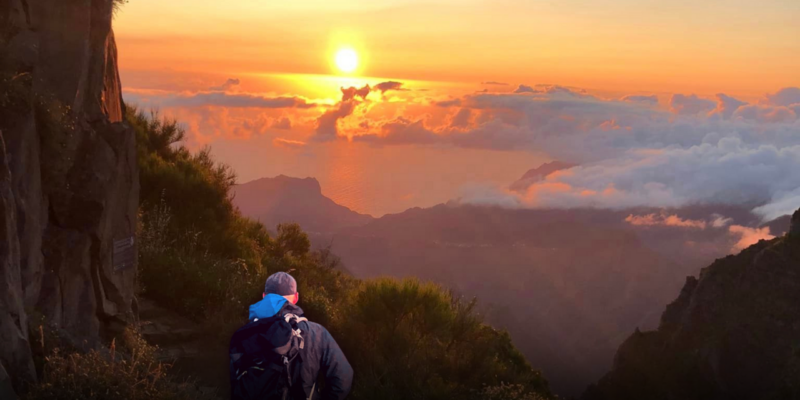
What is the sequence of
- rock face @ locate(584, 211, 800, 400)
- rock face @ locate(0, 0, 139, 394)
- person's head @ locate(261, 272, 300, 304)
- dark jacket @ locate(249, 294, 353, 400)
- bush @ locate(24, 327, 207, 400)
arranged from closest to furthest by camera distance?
dark jacket @ locate(249, 294, 353, 400), person's head @ locate(261, 272, 300, 304), bush @ locate(24, 327, 207, 400), rock face @ locate(0, 0, 139, 394), rock face @ locate(584, 211, 800, 400)

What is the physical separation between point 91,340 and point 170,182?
844cm

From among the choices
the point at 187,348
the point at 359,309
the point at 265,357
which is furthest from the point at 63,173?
the point at 359,309

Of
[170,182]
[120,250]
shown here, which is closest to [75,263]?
[120,250]

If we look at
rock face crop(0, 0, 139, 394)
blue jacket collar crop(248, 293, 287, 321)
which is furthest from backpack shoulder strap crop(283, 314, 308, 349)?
rock face crop(0, 0, 139, 394)

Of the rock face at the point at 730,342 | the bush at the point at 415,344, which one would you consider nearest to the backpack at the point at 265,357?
the bush at the point at 415,344

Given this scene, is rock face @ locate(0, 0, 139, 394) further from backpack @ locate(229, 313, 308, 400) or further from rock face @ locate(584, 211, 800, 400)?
rock face @ locate(584, 211, 800, 400)

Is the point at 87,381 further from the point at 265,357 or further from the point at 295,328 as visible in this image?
the point at 295,328

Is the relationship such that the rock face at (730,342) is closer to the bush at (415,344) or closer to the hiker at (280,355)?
the bush at (415,344)


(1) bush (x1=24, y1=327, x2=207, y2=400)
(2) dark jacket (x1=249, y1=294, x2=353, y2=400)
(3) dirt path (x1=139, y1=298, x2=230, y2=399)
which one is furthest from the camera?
(3) dirt path (x1=139, y1=298, x2=230, y2=399)

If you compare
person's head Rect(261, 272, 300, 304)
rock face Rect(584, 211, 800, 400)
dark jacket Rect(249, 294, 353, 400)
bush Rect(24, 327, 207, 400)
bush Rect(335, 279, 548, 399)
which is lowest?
rock face Rect(584, 211, 800, 400)

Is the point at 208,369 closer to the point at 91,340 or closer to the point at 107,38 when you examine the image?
the point at 91,340

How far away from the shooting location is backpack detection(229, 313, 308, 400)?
4543mm

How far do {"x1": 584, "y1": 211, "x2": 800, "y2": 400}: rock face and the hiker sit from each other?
227 feet

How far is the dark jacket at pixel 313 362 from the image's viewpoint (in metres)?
4.67
